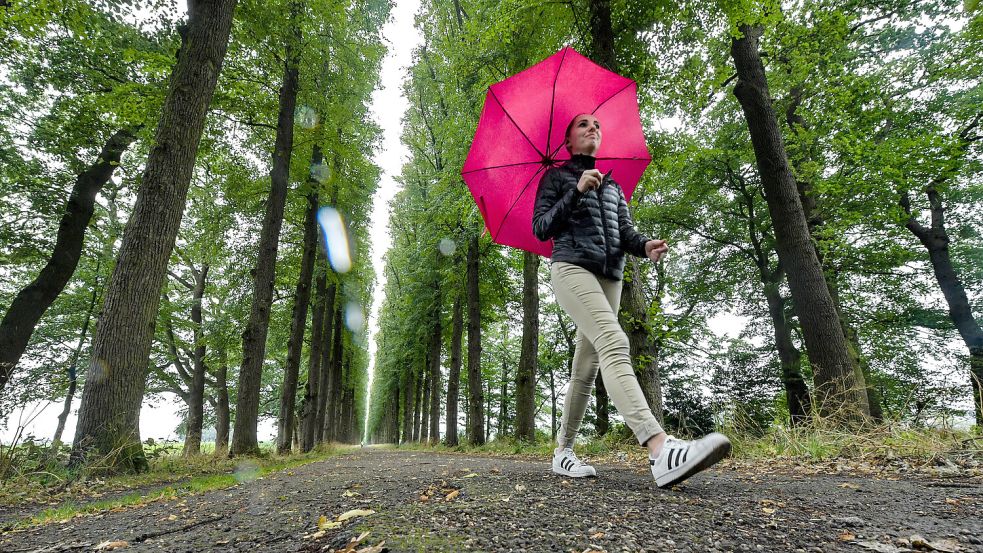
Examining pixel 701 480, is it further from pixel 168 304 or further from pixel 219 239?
pixel 168 304

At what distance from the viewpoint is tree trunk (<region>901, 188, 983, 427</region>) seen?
1209 cm

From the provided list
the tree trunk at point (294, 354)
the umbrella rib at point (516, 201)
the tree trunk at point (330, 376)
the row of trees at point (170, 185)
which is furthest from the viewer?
the tree trunk at point (330, 376)

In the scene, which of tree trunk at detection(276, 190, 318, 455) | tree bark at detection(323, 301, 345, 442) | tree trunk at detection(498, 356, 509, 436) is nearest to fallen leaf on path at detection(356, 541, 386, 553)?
tree trunk at detection(276, 190, 318, 455)

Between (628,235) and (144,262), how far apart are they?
5.56 meters

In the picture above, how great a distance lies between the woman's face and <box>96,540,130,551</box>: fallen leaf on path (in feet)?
11.5

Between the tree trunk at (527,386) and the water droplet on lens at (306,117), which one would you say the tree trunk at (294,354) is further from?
the tree trunk at (527,386)

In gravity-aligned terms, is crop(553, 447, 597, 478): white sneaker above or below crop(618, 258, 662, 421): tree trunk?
below

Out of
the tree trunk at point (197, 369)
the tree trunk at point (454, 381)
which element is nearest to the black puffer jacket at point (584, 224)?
the tree trunk at point (454, 381)

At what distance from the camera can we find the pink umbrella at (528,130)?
367cm

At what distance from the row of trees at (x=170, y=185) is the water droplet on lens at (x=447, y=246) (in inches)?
126

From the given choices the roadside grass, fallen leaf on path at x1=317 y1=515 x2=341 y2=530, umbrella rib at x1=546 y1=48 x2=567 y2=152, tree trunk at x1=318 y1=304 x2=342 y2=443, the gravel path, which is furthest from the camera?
tree trunk at x1=318 y1=304 x2=342 y2=443

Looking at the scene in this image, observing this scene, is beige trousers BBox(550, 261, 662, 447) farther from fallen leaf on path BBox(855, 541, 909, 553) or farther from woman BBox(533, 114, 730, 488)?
fallen leaf on path BBox(855, 541, 909, 553)

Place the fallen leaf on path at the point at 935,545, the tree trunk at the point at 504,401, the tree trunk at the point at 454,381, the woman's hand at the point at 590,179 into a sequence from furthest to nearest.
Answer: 1. the tree trunk at the point at 504,401
2. the tree trunk at the point at 454,381
3. the woman's hand at the point at 590,179
4. the fallen leaf on path at the point at 935,545

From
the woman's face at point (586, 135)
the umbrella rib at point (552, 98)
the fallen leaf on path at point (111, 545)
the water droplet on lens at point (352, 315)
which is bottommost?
the fallen leaf on path at point (111, 545)
